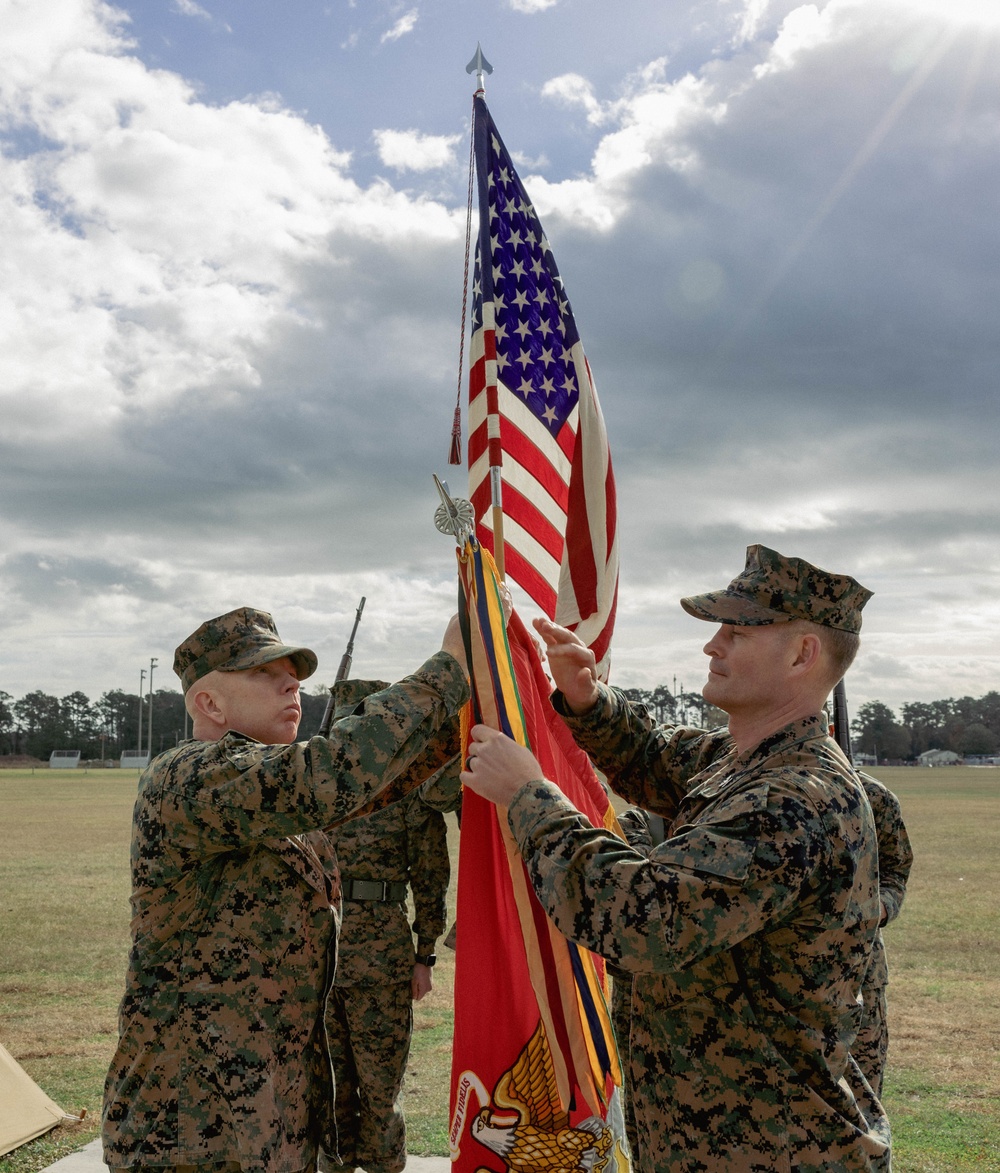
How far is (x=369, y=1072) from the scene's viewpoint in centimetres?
495

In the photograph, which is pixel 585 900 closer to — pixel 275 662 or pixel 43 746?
pixel 275 662

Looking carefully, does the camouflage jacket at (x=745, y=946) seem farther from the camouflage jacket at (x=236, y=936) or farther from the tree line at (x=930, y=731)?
the tree line at (x=930, y=731)

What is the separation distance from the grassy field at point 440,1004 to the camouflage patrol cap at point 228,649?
372 cm

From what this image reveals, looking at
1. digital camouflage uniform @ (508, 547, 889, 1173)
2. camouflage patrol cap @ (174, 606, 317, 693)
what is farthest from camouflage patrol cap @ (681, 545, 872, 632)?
camouflage patrol cap @ (174, 606, 317, 693)

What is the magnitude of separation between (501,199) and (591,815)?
285cm

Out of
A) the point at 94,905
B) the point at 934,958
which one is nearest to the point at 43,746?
the point at 94,905

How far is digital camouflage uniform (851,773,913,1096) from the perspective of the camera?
165 inches

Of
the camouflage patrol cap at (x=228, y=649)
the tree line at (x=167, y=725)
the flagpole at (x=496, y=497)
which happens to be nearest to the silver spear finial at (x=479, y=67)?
the flagpole at (x=496, y=497)

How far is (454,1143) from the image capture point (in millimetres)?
2848

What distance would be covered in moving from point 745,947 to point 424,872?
132 inches

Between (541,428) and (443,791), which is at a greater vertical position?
(541,428)

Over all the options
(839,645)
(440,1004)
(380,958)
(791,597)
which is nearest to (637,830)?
(380,958)

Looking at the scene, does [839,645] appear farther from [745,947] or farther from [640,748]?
[640,748]

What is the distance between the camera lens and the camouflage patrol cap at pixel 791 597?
282cm
